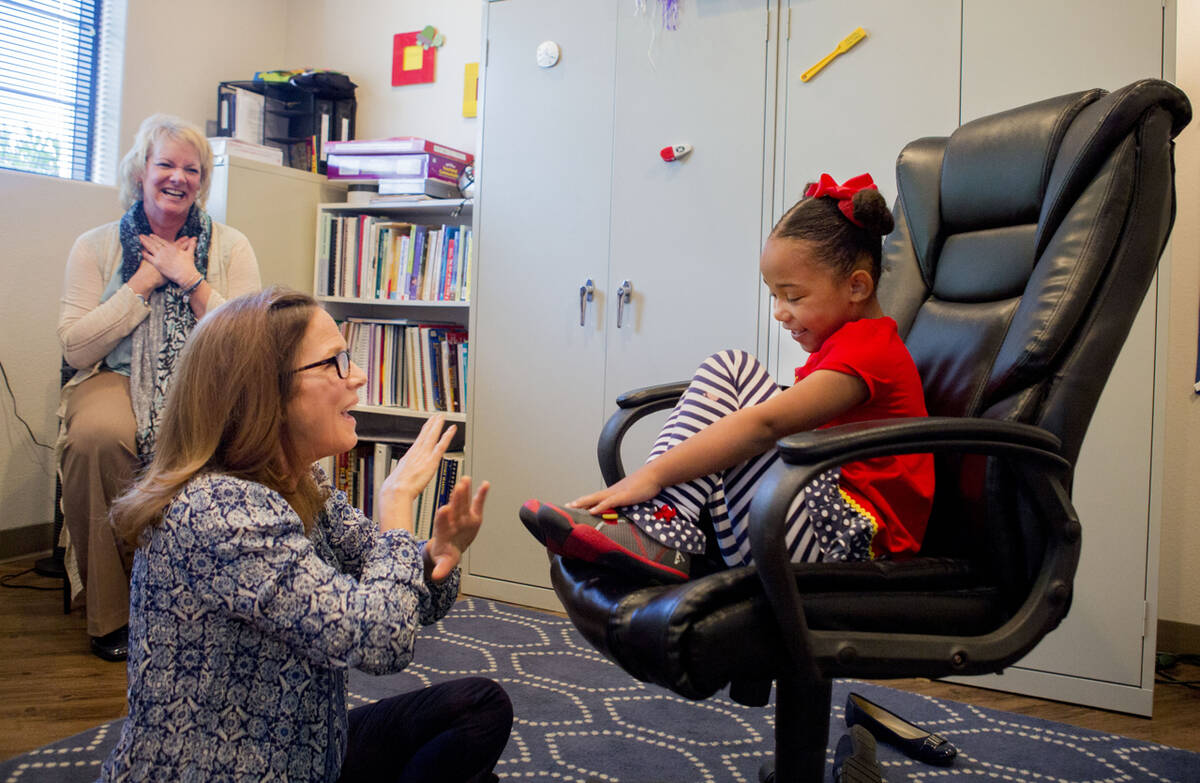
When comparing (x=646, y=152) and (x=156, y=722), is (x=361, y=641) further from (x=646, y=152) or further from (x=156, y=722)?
(x=646, y=152)

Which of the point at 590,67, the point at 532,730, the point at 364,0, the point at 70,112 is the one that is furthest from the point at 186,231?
the point at 532,730

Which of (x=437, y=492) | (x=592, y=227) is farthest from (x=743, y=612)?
(x=437, y=492)

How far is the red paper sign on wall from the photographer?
338 cm

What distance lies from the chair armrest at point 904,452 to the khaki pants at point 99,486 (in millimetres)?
1897

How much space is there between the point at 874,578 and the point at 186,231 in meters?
2.24

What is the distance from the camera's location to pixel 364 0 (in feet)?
11.6

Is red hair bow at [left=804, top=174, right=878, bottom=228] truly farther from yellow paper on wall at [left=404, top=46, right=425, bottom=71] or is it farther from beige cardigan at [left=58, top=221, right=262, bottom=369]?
yellow paper on wall at [left=404, top=46, right=425, bottom=71]

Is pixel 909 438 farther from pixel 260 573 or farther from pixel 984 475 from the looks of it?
pixel 260 573

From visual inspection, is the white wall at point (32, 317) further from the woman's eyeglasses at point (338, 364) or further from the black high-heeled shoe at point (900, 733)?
the black high-heeled shoe at point (900, 733)

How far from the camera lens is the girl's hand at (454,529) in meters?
1.04

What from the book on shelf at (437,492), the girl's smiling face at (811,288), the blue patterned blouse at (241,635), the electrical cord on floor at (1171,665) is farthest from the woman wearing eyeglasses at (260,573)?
the electrical cord on floor at (1171,665)

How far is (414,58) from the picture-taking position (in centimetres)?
342

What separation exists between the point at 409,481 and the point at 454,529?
79mm

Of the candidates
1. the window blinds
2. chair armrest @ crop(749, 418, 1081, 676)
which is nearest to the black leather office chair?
chair armrest @ crop(749, 418, 1081, 676)
